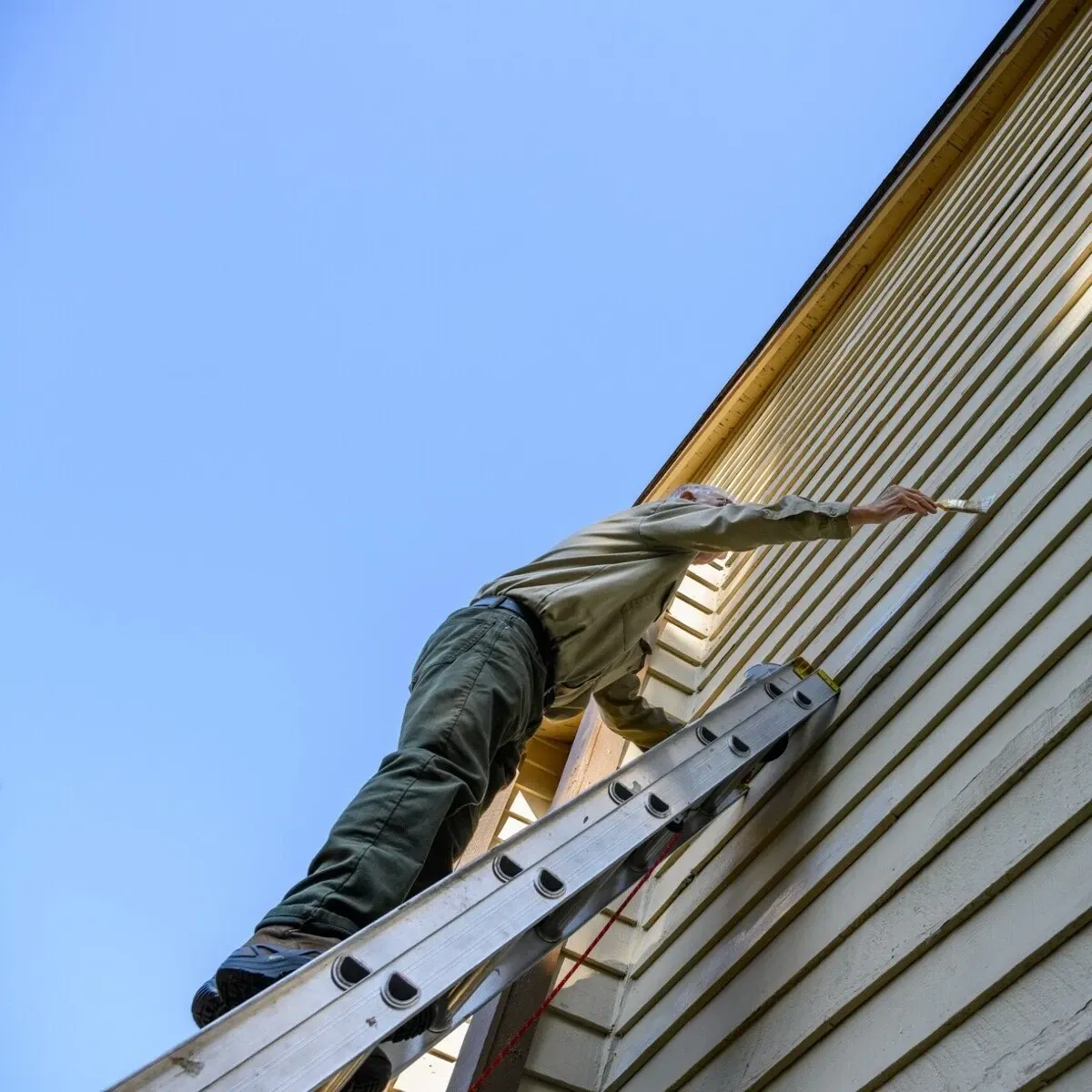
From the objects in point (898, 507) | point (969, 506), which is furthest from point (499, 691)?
point (969, 506)

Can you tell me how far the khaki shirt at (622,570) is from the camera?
2992mm

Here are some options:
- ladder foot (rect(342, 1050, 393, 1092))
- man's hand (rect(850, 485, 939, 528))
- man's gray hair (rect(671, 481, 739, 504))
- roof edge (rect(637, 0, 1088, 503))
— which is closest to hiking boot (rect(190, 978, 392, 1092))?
ladder foot (rect(342, 1050, 393, 1092))

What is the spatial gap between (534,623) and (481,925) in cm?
112

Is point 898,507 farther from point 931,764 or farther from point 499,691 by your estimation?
point 499,691

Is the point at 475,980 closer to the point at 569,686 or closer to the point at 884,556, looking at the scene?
the point at 569,686

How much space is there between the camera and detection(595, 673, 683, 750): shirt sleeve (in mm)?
3639

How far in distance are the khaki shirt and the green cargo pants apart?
14 cm

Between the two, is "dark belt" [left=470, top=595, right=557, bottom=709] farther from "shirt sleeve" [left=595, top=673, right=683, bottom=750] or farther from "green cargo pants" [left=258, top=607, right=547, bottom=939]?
"shirt sleeve" [left=595, top=673, right=683, bottom=750]

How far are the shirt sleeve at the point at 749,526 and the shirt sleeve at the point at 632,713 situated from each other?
599 millimetres

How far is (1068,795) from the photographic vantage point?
1798 mm

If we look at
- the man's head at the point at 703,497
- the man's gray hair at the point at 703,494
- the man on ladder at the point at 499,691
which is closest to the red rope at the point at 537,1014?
the man on ladder at the point at 499,691

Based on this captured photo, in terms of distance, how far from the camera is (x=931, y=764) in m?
2.27

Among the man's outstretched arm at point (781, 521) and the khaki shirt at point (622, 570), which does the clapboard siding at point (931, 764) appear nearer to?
the man's outstretched arm at point (781, 521)

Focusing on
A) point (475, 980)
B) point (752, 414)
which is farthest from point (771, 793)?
point (752, 414)
